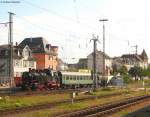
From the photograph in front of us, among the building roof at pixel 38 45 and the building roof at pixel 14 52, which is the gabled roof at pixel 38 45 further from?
the building roof at pixel 14 52

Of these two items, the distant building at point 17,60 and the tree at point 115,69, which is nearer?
the distant building at point 17,60

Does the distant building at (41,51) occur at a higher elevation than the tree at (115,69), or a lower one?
higher

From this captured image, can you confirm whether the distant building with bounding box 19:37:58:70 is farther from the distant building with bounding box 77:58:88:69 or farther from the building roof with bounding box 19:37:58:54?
the distant building with bounding box 77:58:88:69

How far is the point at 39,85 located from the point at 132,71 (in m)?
90.1

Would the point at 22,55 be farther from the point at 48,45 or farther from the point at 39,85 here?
the point at 39,85

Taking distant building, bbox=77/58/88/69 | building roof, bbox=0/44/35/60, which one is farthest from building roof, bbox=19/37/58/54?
distant building, bbox=77/58/88/69

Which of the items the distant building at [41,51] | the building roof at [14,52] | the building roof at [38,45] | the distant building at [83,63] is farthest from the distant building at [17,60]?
the distant building at [83,63]

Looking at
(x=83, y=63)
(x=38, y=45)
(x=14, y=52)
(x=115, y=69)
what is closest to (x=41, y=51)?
(x=38, y=45)

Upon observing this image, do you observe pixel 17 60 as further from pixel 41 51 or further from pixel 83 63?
pixel 83 63

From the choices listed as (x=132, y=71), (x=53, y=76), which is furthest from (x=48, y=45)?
(x=53, y=76)

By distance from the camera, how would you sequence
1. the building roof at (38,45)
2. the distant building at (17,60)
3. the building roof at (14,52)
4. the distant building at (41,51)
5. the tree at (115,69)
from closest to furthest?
the distant building at (17,60) < the building roof at (14,52) < the building roof at (38,45) < the distant building at (41,51) < the tree at (115,69)

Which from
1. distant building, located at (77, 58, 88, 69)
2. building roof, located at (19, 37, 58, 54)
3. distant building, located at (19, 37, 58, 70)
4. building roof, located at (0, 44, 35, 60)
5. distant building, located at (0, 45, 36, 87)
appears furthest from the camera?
distant building, located at (77, 58, 88, 69)

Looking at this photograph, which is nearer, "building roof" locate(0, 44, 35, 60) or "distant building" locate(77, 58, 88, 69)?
"building roof" locate(0, 44, 35, 60)

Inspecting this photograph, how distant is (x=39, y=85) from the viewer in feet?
190
